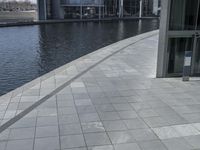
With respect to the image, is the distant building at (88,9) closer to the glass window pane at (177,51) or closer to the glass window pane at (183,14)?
the glass window pane at (177,51)

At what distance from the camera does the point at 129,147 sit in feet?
15.4

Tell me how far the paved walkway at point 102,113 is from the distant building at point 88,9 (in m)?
44.1

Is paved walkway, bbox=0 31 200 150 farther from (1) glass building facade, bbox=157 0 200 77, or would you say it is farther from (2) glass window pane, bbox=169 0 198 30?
(2) glass window pane, bbox=169 0 198 30

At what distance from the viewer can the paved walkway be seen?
4875 mm

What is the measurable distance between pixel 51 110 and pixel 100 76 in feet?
11.0

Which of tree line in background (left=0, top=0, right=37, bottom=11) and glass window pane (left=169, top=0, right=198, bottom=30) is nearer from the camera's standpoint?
glass window pane (left=169, top=0, right=198, bottom=30)

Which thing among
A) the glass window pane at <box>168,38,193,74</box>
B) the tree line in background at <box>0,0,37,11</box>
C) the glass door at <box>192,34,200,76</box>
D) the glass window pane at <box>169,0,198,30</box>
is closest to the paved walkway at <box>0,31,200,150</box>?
the glass window pane at <box>168,38,193,74</box>

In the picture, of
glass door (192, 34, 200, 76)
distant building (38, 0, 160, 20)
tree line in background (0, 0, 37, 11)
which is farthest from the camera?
tree line in background (0, 0, 37, 11)

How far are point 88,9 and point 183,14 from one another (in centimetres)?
4795

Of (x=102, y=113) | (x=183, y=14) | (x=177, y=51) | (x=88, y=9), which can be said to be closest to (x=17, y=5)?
(x=88, y=9)

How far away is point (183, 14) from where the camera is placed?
28.2 feet

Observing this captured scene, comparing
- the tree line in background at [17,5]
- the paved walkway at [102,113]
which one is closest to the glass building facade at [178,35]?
the paved walkway at [102,113]

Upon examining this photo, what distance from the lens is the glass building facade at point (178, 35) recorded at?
28.0 feet

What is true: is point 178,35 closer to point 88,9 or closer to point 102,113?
point 102,113
